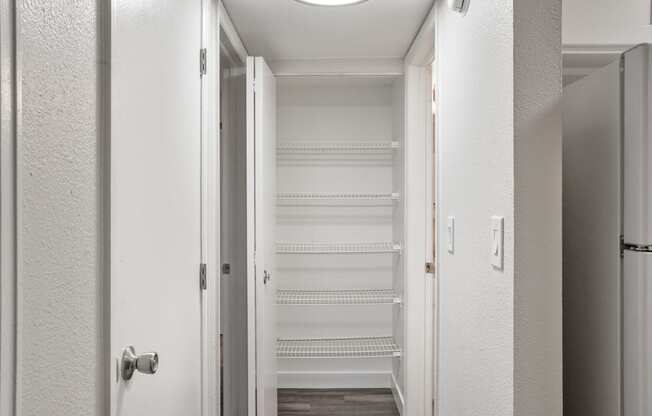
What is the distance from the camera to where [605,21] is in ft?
5.93

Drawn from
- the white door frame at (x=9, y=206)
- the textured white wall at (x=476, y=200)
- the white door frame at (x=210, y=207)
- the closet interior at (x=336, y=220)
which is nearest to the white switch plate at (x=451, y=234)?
the textured white wall at (x=476, y=200)

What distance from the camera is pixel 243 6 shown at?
83.4 inches

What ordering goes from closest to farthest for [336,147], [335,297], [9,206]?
[9,206]
[336,147]
[335,297]

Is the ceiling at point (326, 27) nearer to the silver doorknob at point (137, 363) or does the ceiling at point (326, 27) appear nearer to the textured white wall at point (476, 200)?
the textured white wall at point (476, 200)

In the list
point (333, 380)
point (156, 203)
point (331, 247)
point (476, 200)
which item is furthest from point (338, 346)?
point (156, 203)

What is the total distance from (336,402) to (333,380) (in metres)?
0.26

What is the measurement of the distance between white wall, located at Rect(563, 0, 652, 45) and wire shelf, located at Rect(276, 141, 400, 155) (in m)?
1.44

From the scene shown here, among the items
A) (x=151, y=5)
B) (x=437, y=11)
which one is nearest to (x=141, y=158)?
(x=151, y=5)

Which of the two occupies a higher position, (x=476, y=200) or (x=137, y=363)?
(x=476, y=200)

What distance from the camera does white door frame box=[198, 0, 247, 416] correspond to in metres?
1.80

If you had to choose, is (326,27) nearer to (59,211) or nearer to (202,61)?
(202,61)

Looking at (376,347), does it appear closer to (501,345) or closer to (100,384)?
(501,345)

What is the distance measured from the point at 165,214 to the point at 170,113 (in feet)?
1.00

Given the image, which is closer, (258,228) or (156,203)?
(156,203)
